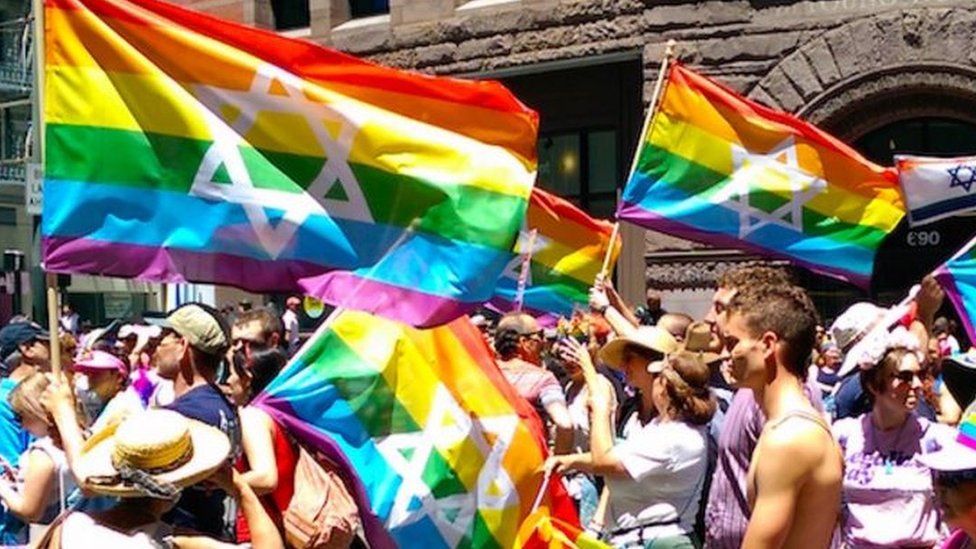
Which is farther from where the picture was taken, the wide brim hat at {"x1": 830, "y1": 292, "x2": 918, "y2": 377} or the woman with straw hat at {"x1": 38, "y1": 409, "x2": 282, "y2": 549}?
the wide brim hat at {"x1": 830, "y1": 292, "x2": 918, "y2": 377}

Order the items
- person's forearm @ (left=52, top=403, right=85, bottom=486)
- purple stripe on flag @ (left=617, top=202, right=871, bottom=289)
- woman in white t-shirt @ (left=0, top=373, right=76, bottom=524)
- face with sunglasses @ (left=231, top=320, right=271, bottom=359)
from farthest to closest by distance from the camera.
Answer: purple stripe on flag @ (left=617, top=202, right=871, bottom=289), face with sunglasses @ (left=231, top=320, right=271, bottom=359), woman in white t-shirt @ (left=0, top=373, right=76, bottom=524), person's forearm @ (left=52, top=403, right=85, bottom=486)

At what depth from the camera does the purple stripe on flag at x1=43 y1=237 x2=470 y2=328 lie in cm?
564

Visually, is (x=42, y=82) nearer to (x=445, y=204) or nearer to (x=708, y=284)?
(x=445, y=204)

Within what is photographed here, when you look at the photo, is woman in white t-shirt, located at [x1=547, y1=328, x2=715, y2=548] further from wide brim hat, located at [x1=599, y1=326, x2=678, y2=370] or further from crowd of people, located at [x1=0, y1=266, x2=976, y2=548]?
wide brim hat, located at [x1=599, y1=326, x2=678, y2=370]

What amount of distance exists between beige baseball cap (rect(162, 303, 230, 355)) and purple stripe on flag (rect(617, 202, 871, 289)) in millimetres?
3860

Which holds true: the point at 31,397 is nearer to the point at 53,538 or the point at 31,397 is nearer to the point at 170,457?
the point at 53,538

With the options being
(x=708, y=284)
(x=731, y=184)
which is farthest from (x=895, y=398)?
(x=708, y=284)

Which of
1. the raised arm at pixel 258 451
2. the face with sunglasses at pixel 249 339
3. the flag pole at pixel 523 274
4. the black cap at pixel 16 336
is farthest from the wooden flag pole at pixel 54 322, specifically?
the flag pole at pixel 523 274

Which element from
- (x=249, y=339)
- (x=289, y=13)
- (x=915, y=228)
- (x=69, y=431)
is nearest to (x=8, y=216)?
(x=289, y=13)

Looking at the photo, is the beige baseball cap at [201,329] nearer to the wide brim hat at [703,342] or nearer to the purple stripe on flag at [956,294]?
the wide brim hat at [703,342]

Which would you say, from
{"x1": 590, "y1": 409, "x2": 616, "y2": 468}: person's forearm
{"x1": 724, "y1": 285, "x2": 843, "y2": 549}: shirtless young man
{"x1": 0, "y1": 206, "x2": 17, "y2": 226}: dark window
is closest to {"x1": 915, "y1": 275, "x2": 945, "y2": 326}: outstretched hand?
{"x1": 590, "y1": 409, "x2": 616, "y2": 468}: person's forearm

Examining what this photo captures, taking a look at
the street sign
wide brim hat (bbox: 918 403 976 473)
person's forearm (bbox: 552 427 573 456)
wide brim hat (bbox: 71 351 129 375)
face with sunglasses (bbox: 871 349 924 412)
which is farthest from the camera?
the street sign

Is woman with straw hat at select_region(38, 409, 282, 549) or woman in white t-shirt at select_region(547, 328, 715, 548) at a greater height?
woman with straw hat at select_region(38, 409, 282, 549)

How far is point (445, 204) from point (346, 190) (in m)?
0.44
